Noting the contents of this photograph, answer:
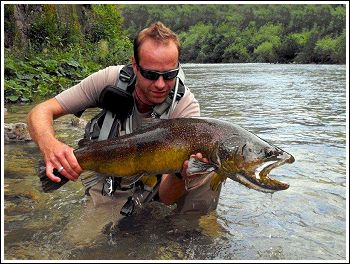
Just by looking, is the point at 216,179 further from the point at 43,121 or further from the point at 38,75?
the point at 38,75

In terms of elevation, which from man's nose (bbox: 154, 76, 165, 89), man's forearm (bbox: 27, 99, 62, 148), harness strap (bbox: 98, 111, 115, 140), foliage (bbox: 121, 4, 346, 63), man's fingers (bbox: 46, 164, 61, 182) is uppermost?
man's nose (bbox: 154, 76, 165, 89)

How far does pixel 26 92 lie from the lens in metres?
11.3

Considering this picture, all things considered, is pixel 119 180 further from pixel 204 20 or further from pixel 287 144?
pixel 204 20

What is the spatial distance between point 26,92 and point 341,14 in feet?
209

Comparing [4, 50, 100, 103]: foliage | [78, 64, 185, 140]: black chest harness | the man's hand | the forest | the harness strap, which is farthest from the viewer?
the forest

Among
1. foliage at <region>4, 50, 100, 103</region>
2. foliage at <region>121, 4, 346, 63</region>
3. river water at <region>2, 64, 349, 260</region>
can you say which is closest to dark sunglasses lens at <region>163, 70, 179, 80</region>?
river water at <region>2, 64, 349, 260</region>

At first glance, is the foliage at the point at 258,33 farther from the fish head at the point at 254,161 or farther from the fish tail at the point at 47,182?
the fish head at the point at 254,161

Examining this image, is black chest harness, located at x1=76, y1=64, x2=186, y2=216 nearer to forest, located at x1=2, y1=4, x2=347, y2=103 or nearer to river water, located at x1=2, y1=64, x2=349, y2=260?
river water, located at x1=2, y1=64, x2=349, y2=260

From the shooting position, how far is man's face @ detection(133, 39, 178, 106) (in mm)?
3506

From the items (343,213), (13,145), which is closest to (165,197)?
(343,213)

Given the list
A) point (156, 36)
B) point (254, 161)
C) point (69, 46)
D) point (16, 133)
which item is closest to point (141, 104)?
point (156, 36)

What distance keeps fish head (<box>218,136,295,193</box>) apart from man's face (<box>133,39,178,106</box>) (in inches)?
26.8

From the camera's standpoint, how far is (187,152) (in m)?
3.38

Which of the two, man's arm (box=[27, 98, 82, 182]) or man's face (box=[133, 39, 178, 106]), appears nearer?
man's arm (box=[27, 98, 82, 182])
